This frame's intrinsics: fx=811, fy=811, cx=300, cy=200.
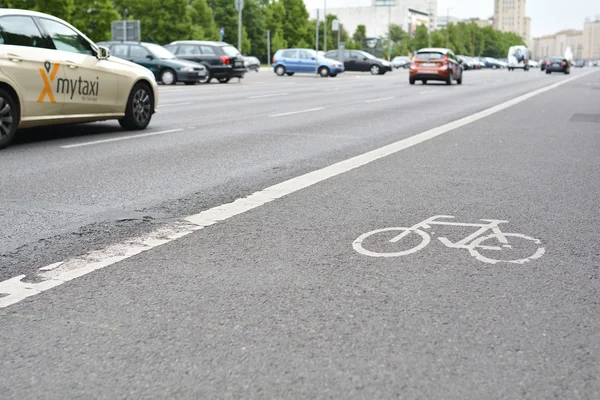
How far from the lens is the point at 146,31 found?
71000 millimetres

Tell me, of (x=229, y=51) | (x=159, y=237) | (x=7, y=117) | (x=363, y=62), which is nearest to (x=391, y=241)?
(x=159, y=237)

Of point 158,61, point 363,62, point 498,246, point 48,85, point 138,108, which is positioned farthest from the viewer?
point 363,62

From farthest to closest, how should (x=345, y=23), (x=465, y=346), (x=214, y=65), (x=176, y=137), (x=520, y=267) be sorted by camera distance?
(x=345, y=23)
(x=214, y=65)
(x=176, y=137)
(x=520, y=267)
(x=465, y=346)

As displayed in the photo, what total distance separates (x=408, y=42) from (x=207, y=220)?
13444 cm

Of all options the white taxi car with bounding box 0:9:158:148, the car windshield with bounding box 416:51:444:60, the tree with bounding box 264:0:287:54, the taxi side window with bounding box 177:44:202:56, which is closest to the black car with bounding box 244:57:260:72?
the taxi side window with bounding box 177:44:202:56

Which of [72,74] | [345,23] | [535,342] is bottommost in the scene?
[535,342]

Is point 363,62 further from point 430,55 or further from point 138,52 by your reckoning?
point 138,52

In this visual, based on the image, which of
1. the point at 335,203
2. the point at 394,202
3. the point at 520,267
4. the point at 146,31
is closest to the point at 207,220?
the point at 335,203

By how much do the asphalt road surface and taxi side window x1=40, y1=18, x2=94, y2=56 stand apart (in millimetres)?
1964

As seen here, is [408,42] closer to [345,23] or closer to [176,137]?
[345,23]

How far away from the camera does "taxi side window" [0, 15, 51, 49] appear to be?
9.70 metres

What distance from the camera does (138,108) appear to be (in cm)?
1220

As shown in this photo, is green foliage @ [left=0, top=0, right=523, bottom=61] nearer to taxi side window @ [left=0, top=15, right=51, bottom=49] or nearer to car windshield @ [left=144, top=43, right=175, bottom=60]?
car windshield @ [left=144, top=43, right=175, bottom=60]

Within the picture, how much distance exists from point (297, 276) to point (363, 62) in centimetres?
5208
